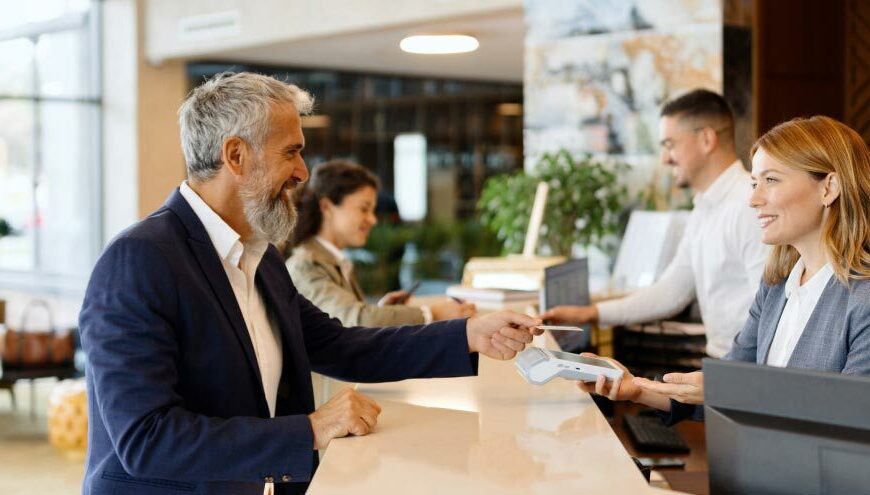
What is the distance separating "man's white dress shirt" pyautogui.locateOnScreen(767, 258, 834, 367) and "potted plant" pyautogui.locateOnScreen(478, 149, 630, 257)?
4143 millimetres

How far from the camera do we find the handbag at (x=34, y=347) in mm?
8422

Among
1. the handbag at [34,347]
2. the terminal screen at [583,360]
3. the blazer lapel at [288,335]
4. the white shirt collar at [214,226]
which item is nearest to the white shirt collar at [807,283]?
the terminal screen at [583,360]

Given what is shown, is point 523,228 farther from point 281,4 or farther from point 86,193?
point 86,193

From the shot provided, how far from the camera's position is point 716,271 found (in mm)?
4211

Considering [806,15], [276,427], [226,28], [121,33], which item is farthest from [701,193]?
[121,33]

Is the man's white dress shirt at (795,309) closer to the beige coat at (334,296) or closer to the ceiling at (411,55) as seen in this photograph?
the beige coat at (334,296)

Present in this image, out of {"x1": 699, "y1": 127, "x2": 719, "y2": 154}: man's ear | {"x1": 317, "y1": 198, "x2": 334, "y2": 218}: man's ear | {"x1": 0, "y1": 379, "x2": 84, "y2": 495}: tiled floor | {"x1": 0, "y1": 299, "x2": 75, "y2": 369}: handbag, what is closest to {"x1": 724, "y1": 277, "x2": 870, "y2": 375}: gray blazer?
{"x1": 699, "y1": 127, "x2": 719, "y2": 154}: man's ear

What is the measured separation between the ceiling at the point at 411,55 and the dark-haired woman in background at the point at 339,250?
4.41m

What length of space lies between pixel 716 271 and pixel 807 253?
1.68m

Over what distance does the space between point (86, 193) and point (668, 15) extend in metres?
8.27

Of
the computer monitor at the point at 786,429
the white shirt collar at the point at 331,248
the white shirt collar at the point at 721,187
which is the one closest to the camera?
the computer monitor at the point at 786,429

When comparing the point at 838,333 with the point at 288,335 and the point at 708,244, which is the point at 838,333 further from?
the point at 708,244

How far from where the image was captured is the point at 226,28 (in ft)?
36.9

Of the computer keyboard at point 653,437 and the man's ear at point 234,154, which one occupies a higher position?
the man's ear at point 234,154
